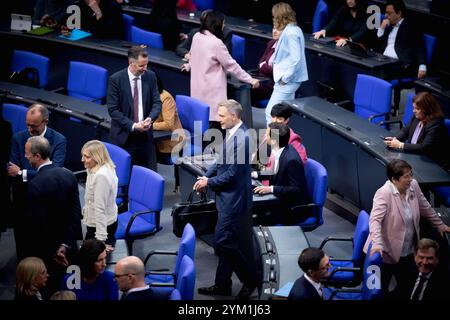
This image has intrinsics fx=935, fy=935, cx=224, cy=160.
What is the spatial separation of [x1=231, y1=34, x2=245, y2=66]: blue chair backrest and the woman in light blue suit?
1257 millimetres

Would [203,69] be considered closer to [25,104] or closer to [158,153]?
[158,153]

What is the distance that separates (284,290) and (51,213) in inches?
70.4

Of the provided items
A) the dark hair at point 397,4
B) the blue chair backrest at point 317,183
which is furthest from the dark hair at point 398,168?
the dark hair at point 397,4

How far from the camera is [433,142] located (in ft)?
26.1

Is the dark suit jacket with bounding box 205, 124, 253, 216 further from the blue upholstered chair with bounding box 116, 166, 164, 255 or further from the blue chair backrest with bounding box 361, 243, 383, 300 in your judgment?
the blue chair backrest with bounding box 361, 243, 383, 300

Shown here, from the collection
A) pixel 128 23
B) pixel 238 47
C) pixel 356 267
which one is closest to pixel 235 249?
pixel 356 267

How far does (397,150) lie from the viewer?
26.6 feet

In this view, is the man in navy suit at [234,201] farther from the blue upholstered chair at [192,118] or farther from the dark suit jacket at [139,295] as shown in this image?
the blue upholstered chair at [192,118]

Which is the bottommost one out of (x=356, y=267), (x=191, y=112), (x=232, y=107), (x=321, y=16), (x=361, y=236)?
(x=356, y=267)

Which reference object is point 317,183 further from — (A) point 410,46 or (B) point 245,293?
(A) point 410,46

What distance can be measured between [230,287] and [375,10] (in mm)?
5027

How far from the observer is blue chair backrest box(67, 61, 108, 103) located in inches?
396

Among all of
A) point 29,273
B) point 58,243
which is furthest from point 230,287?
point 29,273

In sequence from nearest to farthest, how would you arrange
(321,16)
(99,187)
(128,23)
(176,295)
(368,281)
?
(176,295) → (368,281) → (99,187) → (128,23) → (321,16)
